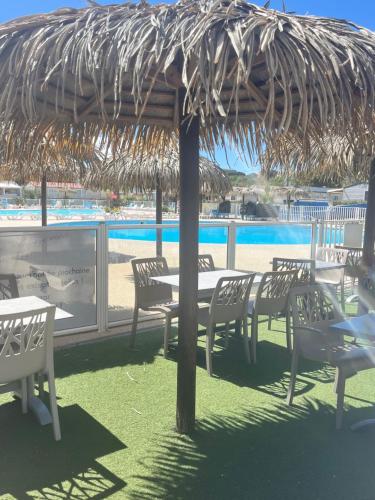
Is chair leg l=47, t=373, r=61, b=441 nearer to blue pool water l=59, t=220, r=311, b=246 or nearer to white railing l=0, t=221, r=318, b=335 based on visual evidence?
white railing l=0, t=221, r=318, b=335

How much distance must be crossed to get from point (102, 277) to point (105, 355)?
124 centimetres

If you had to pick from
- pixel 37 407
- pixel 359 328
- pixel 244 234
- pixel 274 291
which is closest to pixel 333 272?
pixel 274 291

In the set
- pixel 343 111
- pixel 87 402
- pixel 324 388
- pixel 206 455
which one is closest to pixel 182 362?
pixel 206 455

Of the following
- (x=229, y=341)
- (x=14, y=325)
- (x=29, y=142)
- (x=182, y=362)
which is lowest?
(x=229, y=341)

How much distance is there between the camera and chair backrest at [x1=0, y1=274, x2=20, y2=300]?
4.49 metres

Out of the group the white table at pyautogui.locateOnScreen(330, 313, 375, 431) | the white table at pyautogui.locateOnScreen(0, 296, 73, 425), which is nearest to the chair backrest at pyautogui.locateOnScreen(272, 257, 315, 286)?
the white table at pyautogui.locateOnScreen(330, 313, 375, 431)

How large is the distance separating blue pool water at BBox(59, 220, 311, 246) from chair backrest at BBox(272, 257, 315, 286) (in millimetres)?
1378

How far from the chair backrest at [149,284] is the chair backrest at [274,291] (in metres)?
1.31

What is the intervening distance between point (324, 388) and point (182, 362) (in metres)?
1.75

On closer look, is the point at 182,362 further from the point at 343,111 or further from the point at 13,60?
the point at 13,60

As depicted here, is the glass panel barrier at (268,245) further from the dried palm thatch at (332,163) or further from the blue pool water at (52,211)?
the blue pool water at (52,211)

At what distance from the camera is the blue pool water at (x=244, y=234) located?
7512 mm

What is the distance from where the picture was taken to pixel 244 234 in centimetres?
1117

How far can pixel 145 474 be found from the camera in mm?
2783
